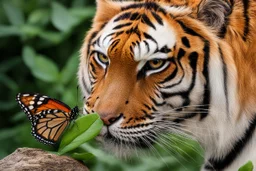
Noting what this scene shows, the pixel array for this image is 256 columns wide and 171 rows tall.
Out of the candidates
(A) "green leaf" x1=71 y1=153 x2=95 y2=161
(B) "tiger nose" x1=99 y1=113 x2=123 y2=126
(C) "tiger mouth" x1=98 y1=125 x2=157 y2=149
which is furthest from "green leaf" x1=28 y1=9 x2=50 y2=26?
(A) "green leaf" x1=71 y1=153 x2=95 y2=161

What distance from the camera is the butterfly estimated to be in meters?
3.29

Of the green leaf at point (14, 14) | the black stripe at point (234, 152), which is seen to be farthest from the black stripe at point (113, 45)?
the green leaf at point (14, 14)

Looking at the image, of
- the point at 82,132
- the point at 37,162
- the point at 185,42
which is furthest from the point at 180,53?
the point at 37,162

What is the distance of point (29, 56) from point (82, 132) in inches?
118

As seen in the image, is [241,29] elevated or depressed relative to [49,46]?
elevated

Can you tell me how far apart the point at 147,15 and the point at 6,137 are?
282 cm

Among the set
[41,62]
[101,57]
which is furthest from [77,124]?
[41,62]

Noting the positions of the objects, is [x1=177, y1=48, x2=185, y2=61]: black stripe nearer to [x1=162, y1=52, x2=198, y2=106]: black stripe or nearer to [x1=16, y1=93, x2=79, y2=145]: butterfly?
[x1=162, y1=52, x2=198, y2=106]: black stripe

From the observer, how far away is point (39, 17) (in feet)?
21.4

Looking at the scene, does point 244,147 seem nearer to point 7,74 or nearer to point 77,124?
point 77,124

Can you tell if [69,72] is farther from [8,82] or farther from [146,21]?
[146,21]

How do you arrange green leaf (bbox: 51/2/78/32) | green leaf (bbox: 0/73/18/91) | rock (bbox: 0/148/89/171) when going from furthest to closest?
green leaf (bbox: 0/73/18/91), green leaf (bbox: 51/2/78/32), rock (bbox: 0/148/89/171)

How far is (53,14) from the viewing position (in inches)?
252

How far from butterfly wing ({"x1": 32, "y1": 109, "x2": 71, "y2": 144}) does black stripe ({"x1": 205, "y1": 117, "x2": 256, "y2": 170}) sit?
0.66 m
